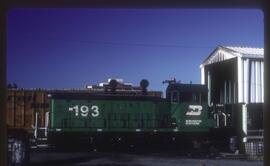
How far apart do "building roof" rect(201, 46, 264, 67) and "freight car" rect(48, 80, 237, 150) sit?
7.24ft

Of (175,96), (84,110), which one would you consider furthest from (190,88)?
(84,110)

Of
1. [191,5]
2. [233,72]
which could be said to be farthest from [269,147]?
[233,72]

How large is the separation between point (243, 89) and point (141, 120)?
15.6ft

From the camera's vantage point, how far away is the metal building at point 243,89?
58.8 ft

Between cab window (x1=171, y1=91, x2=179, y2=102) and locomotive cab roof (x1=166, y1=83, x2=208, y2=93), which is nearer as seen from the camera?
locomotive cab roof (x1=166, y1=83, x2=208, y2=93)

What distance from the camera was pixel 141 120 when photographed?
62.5ft

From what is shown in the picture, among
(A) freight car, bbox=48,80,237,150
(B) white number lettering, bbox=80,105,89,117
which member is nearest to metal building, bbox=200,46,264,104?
(A) freight car, bbox=48,80,237,150

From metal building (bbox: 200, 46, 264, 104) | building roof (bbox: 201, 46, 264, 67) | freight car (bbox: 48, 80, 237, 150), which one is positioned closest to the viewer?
freight car (bbox: 48, 80, 237, 150)

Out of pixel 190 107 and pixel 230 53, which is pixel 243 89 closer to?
pixel 230 53

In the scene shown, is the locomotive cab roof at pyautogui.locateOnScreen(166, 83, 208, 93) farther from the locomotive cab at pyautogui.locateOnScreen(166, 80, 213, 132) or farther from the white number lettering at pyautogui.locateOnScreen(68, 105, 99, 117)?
the white number lettering at pyautogui.locateOnScreen(68, 105, 99, 117)

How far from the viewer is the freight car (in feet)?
60.5

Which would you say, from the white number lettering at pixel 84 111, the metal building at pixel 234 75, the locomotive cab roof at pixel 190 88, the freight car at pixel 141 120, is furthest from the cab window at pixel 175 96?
the white number lettering at pixel 84 111

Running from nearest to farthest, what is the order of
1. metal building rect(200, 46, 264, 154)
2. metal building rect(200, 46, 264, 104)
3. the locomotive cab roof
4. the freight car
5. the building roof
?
metal building rect(200, 46, 264, 154)
the freight car
metal building rect(200, 46, 264, 104)
the building roof
the locomotive cab roof

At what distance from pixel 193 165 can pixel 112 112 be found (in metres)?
5.95
